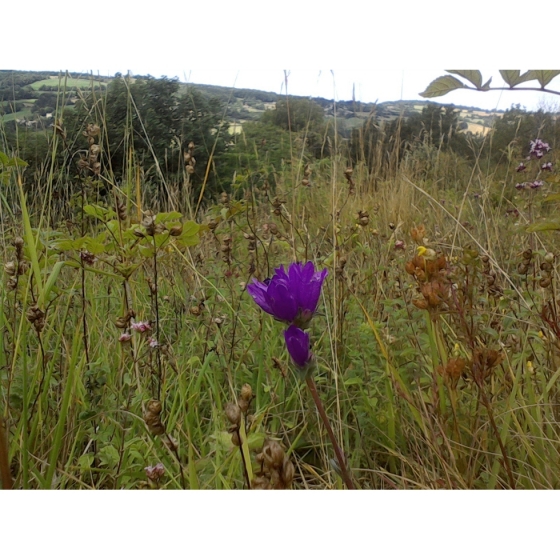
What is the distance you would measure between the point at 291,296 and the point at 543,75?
0.41 m

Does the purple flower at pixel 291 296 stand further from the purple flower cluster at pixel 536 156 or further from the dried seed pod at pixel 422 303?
the purple flower cluster at pixel 536 156

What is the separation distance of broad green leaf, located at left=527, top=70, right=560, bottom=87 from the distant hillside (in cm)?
38

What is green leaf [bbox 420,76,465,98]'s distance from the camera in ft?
2.02

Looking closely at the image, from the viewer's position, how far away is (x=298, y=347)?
499 mm

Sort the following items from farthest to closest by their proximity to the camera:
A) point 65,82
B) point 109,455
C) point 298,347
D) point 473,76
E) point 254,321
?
point 254,321
point 65,82
point 109,455
point 473,76
point 298,347

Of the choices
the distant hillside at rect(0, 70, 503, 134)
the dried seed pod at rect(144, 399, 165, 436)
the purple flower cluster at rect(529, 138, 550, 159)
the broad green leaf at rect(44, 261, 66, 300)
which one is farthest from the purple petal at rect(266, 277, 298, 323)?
the purple flower cluster at rect(529, 138, 550, 159)

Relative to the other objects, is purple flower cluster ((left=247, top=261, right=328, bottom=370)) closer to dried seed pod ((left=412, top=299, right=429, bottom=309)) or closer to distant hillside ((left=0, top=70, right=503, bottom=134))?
dried seed pod ((left=412, top=299, right=429, bottom=309))

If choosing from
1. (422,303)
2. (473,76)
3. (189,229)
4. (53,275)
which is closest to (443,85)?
(473,76)

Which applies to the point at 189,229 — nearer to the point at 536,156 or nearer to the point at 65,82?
the point at 65,82

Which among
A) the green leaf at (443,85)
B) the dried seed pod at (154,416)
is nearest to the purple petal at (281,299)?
the dried seed pod at (154,416)

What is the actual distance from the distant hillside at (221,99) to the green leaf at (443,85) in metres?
0.40

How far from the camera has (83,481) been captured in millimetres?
781

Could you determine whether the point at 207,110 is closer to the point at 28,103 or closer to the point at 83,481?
the point at 28,103

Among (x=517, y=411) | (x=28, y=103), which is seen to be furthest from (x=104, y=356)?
(x=517, y=411)
